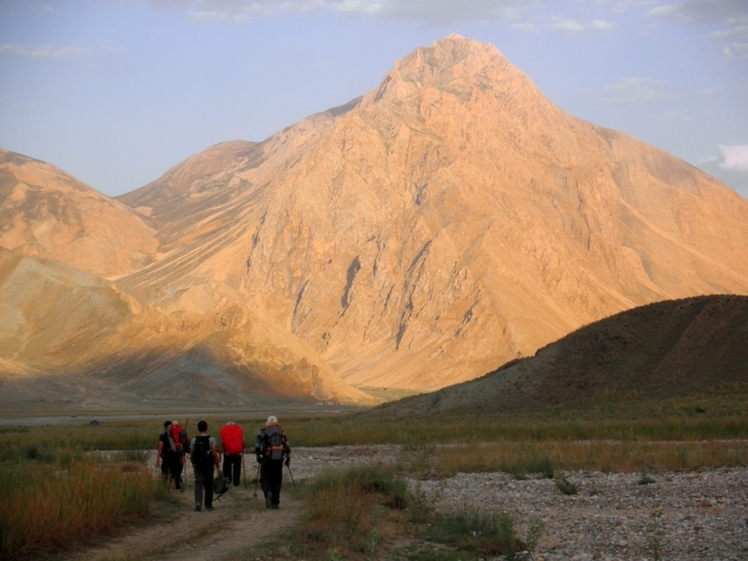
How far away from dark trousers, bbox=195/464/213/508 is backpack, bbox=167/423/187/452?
8.15 feet

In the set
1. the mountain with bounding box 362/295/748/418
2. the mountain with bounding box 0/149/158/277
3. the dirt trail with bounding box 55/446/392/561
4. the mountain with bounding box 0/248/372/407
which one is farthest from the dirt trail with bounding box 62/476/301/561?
the mountain with bounding box 0/149/158/277

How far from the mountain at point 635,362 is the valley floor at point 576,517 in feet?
81.4

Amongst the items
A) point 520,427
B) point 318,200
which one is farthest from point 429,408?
point 318,200

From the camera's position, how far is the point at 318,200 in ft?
531

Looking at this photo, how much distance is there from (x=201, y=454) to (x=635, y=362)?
34.5 m

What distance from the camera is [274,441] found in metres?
17.0

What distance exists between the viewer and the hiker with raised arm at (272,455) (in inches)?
671

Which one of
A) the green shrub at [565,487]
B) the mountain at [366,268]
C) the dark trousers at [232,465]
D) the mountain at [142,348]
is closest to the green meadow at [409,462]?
the green shrub at [565,487]

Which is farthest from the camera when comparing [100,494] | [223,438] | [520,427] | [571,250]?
[571,250]

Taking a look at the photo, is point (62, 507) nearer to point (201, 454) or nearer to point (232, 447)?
point (201, 454)

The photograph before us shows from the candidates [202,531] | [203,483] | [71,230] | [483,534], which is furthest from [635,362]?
[71,230]

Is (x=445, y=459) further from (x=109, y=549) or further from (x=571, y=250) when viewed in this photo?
(x=571, y=250)

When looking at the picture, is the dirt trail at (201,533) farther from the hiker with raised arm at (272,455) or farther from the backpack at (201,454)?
the backpack at (201,454)

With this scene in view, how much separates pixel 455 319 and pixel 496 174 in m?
41.4
